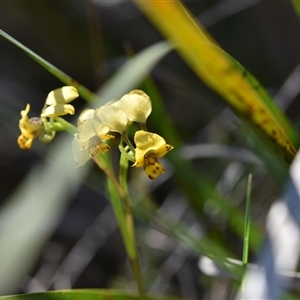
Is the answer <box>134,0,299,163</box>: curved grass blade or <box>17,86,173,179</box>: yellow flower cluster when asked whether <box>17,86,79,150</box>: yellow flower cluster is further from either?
<box>134,0,299,163</box>: curved grass blade

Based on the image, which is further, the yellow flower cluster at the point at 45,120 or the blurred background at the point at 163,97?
the blurred background at the point at 163,97

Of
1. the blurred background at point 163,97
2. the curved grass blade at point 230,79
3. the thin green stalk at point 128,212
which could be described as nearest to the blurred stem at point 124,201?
the thin green stalk at point 128,212

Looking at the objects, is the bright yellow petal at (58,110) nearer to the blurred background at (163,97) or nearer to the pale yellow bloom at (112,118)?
the pale yellow bloom at (112,118)

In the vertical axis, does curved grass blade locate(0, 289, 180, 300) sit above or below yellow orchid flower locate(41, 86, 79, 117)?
below

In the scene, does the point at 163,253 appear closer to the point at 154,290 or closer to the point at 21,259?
the point at 154,290

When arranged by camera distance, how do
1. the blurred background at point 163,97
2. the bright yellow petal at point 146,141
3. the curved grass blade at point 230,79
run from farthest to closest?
the blurred background at point 163,97 < the curved grass blade at point 230,79 < the bright yellow petal at point 146,141

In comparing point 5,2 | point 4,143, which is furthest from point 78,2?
point 4,143

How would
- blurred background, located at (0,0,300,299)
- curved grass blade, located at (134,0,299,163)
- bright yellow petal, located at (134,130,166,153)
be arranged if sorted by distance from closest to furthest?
bright yellow petal, located at (134,130,166,153) < curved grass blade, located at (134,0,299,163) < blurred background, located at (0,0,300,299)

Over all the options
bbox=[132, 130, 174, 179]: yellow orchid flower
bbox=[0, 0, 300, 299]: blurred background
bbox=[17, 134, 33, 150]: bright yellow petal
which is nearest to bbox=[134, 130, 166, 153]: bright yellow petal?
bbox=[132, 130, 174, 179]: yellow orchid flower
